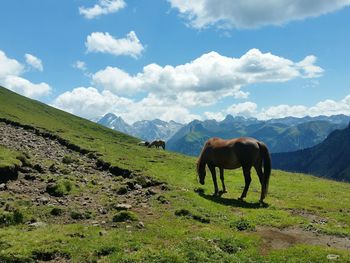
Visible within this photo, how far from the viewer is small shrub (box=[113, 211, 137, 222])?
1994 centimetres

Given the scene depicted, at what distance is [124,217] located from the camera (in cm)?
2011

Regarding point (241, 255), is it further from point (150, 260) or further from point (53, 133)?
point (53, 133)

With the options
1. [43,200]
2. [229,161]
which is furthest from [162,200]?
[43,200]

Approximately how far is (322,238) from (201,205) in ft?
24.0

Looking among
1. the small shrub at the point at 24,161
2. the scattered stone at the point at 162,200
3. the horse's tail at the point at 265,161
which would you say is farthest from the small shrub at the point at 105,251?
the small shrub at the point at 24,161

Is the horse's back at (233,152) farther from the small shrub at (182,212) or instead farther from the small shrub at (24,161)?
the small shrub at (24,161)

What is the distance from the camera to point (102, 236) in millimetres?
17312

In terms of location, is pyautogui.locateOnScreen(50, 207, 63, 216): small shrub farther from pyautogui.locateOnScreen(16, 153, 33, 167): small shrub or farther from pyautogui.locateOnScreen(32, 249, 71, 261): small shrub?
pyautogui.locateOnScreen(16, 153, 33, 167): small shrub

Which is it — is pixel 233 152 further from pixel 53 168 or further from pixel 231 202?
pixel 53 168

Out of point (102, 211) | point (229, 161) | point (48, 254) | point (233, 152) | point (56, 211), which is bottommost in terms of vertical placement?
point (48, 254)

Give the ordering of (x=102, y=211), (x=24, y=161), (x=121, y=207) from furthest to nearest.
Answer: (x=24, y=161) → (x=121, y=207) → (x=102, y=211)

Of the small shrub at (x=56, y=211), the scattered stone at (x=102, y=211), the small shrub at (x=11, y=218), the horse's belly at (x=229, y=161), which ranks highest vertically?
the horse's belly at (x=229, y=161)

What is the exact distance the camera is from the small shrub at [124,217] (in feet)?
65.4

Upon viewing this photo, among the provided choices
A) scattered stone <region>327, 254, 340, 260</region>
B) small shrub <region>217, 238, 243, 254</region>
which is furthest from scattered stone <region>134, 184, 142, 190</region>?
scattered stone <region>327, 254, 340, 260</region>
